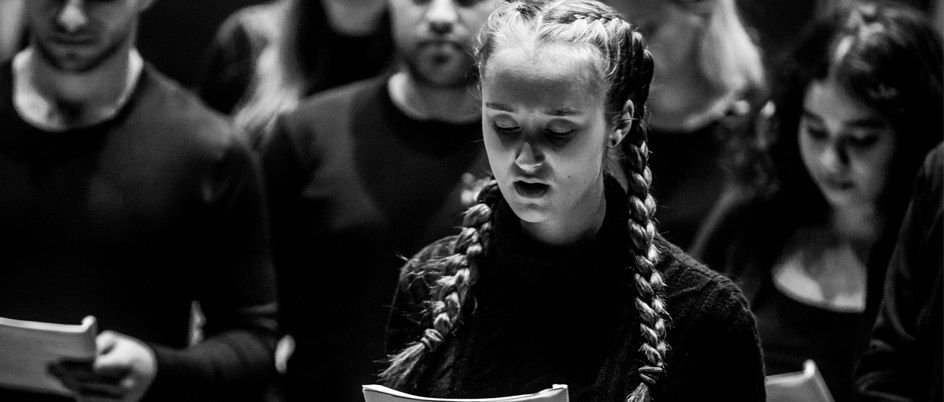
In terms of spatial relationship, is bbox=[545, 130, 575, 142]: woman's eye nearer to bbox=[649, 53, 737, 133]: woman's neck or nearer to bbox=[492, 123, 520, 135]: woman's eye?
bbox=[492, 123, 520, 135]: woman's eye

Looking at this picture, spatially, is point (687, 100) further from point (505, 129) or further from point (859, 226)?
point (505, 129)

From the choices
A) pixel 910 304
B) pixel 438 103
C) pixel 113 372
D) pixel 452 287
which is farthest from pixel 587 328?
pixel 438 103

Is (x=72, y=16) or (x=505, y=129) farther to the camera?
(x=72, y=16)

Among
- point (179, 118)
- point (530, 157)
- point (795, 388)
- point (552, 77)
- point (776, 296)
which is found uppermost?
point (552, 77)

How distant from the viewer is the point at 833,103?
120 inches

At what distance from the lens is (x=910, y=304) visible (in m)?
2.47

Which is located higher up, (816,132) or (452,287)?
(452,287)

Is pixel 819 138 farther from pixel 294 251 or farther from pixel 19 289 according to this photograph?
pixel 19 289

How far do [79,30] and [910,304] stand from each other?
185cm

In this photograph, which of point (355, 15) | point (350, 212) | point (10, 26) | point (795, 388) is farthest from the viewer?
point (10, 26)

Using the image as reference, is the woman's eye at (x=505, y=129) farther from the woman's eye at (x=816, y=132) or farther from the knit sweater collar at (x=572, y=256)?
the woman's eye at (x=816, y=132)

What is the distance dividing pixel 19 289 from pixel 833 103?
1900 millimetres

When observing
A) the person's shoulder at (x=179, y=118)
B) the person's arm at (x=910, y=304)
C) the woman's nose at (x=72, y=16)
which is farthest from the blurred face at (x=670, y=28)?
the woman's nose at (x=72, y=16)

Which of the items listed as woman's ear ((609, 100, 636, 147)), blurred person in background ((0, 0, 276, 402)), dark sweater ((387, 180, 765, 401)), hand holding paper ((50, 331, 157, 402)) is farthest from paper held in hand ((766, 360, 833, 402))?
hand holding paper ((50, 331, 157, 402))
